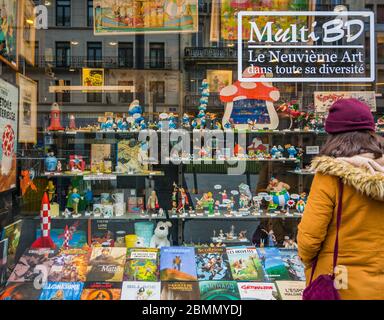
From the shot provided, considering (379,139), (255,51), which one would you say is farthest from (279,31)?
(379,139)

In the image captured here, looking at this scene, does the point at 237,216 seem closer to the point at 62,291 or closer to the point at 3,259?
the point at 62,291

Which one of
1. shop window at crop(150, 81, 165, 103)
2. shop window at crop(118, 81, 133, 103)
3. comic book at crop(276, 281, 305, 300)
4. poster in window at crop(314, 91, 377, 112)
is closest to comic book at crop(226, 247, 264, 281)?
comic book at crop(276, 281, 305, 300)

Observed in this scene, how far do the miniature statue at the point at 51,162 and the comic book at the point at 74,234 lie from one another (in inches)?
26.2

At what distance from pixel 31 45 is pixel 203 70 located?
2.01 metres

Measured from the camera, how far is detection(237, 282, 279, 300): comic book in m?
4.01

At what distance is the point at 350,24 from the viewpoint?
4906 millimetres

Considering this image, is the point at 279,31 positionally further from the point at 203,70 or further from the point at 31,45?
the point at 31,45

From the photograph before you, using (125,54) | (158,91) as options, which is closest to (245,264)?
(158,91)

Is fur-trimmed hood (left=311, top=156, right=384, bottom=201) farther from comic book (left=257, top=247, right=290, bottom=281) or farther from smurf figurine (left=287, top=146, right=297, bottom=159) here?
smurf figurine (left=287, top=146, right=297, bottom=159)

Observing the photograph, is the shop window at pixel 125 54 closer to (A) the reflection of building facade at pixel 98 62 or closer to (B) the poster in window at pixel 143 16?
Result: (A) the reflection of building facade at pixel 98 62

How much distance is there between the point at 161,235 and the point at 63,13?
2.74 meters

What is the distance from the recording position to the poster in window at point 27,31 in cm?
484

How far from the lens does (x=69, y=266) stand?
4289 mm
